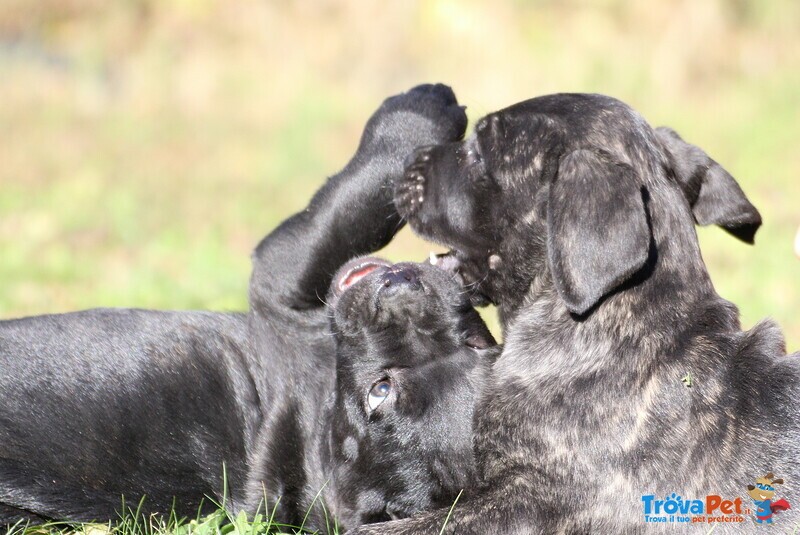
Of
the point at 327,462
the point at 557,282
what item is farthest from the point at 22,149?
the point at 557,282

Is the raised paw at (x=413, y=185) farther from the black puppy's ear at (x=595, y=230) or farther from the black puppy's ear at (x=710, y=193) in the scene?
the black puppy's ear at (x=710, y=193)

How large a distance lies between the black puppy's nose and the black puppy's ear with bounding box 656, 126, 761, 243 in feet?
4.18

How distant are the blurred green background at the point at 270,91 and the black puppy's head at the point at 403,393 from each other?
189 inches

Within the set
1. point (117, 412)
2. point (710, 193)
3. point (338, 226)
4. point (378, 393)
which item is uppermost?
point (710, 193)

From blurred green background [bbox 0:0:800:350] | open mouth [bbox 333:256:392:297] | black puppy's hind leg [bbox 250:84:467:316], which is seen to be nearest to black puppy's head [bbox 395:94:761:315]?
open mouth [bbox 333:256:392:297]

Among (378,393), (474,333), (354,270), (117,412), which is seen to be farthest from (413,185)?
(117,412)

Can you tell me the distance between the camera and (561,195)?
3.67 meters

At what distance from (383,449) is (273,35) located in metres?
10.0

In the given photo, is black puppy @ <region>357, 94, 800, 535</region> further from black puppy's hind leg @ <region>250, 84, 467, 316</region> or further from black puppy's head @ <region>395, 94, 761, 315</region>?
black puppy's hind leg @ <region>250, 84, 467, 316</region>

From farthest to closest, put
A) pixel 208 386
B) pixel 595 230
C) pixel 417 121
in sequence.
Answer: pixel 417 121 < pixel 208 386 < pixel 595 230

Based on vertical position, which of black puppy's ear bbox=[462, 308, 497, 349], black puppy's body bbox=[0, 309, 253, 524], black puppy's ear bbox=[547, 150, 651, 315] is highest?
black puppy's ear bbox=[547, 150, 651, 315]

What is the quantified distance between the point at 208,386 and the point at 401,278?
1.10 metres

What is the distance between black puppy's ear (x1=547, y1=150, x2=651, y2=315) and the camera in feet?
11.2

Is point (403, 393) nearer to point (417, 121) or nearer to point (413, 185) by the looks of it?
point (413, 185)
